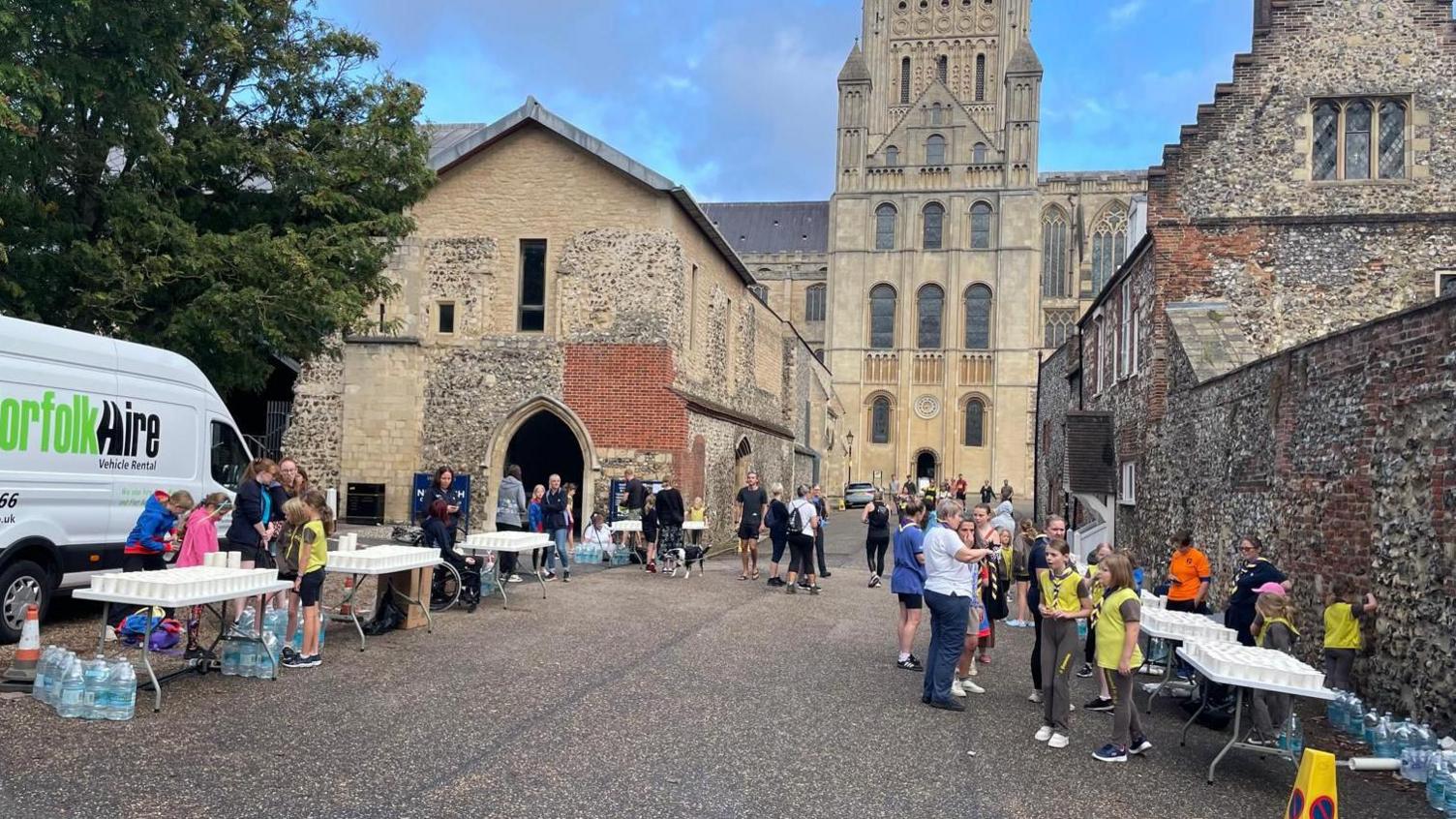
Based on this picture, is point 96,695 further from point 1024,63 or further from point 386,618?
point 1024,63

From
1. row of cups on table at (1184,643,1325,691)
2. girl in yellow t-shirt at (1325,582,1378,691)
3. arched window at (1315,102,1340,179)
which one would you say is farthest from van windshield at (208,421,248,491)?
arched window at (1315,102,1340,179)

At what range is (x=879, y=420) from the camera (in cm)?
7212

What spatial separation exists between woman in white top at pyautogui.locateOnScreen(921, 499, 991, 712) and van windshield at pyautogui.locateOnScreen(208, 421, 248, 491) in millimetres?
7704

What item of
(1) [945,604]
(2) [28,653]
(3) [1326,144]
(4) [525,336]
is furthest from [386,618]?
(3) [1326,144]

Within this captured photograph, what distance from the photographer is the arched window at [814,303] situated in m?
79.4

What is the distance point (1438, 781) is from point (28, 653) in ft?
29.5

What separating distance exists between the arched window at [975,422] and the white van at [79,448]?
2486 inches

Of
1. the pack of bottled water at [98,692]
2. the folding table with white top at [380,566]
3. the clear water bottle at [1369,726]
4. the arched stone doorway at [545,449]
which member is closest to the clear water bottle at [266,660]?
the folding table with white top at [380,566]

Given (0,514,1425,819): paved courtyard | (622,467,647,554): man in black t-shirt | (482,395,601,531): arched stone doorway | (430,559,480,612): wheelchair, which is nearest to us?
(0,514,1425,819): paved courtyard

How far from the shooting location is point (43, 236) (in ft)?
39.6

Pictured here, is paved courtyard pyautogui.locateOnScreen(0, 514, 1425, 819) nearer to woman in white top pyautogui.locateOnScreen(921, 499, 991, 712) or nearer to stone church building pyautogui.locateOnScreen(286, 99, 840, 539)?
woman in white top pyautogui.locateOnScreen(921, 499, 991, 712)

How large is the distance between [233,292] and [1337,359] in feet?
38.4

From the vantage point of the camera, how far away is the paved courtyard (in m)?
5.53

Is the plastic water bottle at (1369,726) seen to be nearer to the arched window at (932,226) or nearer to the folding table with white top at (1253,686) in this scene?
the folding table with white top at (1253,686)
